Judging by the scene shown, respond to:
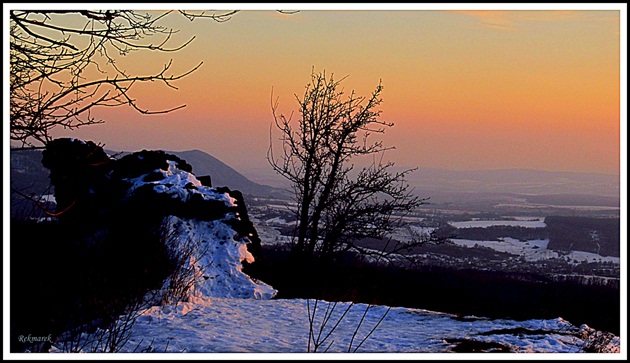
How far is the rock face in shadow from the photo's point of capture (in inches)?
500

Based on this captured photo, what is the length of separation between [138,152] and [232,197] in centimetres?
277

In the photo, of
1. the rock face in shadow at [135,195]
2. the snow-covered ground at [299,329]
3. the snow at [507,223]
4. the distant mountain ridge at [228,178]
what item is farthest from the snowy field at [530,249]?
the snow-covered ground at [299,329]

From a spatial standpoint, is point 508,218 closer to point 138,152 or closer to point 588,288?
point 588,288

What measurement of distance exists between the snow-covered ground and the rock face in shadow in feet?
5.46

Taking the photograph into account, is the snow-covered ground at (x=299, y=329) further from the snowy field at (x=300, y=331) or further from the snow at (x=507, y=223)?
the snow at (x=507, y=223)

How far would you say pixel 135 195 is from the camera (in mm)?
13547

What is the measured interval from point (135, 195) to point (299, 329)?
6.73 meters

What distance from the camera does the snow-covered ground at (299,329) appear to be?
7215 mm

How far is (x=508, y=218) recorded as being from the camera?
6319 cm

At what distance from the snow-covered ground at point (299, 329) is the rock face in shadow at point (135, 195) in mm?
1665

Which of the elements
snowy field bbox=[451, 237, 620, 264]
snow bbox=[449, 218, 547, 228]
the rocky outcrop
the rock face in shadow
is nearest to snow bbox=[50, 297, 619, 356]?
the rocky outcrop

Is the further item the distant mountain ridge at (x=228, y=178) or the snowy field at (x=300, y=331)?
the distant mountain ridge at (x=228, y=178)

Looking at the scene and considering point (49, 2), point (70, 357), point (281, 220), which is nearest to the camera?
point (70, 357)

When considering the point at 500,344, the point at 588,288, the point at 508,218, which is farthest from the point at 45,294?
the point at 508,218
